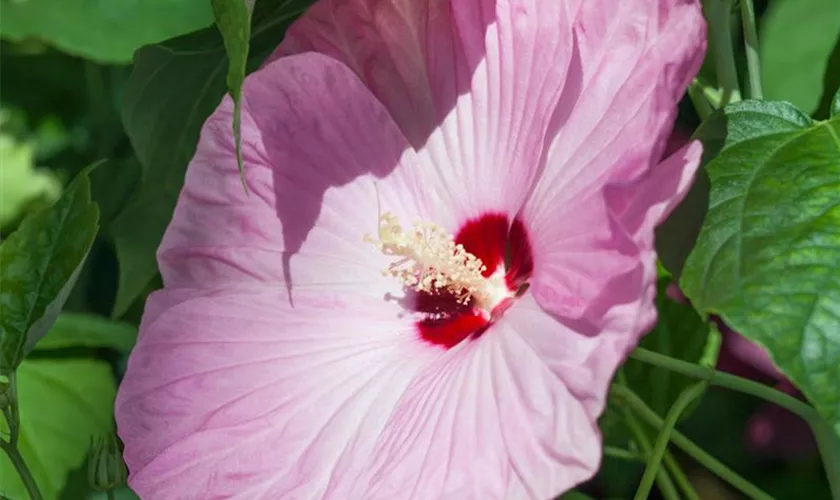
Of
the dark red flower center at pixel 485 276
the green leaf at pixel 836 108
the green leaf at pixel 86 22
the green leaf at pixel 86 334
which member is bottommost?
the green leaf at pixel 86 334

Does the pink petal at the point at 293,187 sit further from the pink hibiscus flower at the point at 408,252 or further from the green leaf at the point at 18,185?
the green leaf at the point at 18,185

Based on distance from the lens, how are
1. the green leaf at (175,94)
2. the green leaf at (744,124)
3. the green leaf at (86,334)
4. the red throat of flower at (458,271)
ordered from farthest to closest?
the green leaf at (86,334) → the green leaf at (175,94) → the red throat of flower at (458,271) → the green leaf at (744,124)

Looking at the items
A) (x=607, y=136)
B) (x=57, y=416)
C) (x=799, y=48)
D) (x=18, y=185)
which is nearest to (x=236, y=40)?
(x=607, y=136)

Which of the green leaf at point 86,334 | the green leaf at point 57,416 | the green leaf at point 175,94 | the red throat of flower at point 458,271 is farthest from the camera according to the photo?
the green leaf at point 86,334

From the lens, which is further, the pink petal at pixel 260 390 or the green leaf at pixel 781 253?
the pink petal at pixel 260 390

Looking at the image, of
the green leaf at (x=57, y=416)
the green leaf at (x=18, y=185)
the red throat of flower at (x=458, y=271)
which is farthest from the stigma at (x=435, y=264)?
the green leaf at (x=18, y=185)

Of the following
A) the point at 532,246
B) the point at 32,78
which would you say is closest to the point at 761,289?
the point at 532,246

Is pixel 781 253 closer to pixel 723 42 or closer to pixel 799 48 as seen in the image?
pixel 723 42
